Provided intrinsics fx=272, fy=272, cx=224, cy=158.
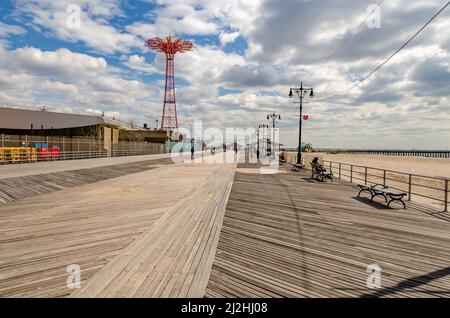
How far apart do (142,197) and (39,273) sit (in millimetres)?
5753

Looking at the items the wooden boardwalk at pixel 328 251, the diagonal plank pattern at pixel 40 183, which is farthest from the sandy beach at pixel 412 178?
the diagonal plank pattern at pixel 40 183

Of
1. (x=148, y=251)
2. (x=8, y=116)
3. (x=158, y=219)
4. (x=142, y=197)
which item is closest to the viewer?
(x=148, y=251)

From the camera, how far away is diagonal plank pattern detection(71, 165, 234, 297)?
11.6ft

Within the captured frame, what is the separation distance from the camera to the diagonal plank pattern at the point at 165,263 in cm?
355

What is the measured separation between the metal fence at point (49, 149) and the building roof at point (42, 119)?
21.8 metres

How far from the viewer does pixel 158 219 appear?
6906 millimetres

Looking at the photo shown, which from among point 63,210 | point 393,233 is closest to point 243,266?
point 393,233

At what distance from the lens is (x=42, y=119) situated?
50375mm

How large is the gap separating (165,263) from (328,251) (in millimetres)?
2966

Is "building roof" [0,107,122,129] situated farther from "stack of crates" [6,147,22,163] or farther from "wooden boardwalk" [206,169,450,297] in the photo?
"wooden boardwalk" [206,169,450,297]

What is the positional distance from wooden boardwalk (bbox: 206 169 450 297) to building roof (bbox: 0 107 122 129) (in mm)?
51945

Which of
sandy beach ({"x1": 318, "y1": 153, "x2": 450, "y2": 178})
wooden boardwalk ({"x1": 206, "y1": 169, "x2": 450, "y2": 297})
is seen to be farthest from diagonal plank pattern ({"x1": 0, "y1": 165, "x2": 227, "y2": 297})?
sandy beach ({"x1": 318, "y1": 153, "x2": 450, "y2": 178})

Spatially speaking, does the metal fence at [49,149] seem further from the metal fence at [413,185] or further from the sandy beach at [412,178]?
the metal fence at [413,185]
